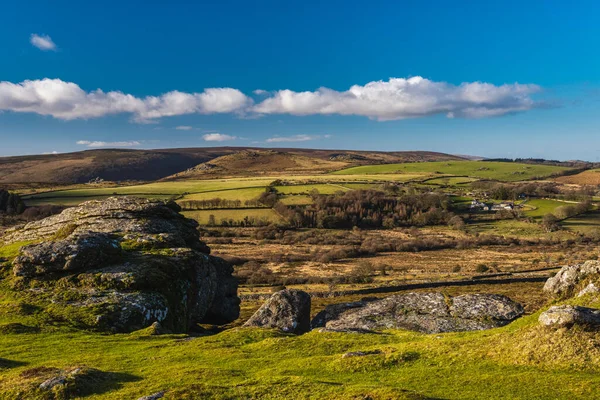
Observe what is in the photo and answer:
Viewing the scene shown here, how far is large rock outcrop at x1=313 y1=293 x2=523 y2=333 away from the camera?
30234 millimetres

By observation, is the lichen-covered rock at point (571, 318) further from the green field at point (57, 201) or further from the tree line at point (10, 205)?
the green field at point (57, 201)

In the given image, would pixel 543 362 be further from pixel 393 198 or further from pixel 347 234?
pixel 393 198

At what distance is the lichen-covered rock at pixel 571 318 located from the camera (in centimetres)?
1634

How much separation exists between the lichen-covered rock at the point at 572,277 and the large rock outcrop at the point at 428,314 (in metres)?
5.81

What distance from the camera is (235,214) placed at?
156 m

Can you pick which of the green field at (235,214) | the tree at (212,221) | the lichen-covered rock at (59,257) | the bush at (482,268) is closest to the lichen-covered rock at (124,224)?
the lichen-covered rock at (59,257)

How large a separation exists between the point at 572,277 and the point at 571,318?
11.1 meters

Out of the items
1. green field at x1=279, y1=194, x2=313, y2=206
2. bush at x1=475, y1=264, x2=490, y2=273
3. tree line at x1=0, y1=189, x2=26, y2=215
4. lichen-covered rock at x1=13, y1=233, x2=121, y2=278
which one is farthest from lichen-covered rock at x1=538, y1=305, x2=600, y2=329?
tree line at x1=0, y1=189, x2=26, y2=215

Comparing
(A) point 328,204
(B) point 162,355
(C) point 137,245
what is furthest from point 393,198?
(B) point 162,355

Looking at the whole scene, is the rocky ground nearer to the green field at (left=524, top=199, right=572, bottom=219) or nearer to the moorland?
the moorland

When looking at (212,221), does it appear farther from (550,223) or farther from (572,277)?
(572,277)

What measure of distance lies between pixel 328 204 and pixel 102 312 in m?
141

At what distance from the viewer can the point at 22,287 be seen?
95.6 ft

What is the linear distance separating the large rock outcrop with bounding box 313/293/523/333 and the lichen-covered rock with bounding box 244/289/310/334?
2.22 m
